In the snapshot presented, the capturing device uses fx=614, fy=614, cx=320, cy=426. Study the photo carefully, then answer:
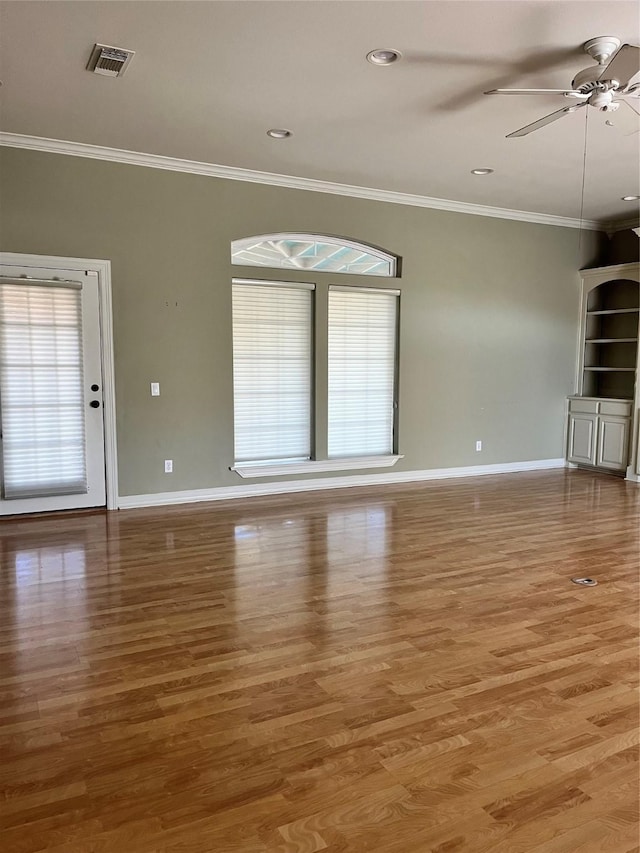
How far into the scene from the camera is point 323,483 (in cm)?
644

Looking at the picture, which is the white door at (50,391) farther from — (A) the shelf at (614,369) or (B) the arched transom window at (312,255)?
(A) the shelf at (614,369)

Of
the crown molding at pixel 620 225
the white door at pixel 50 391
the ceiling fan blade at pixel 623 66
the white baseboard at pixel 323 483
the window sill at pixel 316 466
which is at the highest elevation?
the crown molding at pixel 620 225

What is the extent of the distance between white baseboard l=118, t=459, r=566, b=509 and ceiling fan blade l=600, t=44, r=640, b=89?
4263 mm

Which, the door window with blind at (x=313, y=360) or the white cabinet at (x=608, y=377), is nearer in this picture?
the door window with blind at (x=313, y=360)

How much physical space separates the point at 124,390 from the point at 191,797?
13.3ft

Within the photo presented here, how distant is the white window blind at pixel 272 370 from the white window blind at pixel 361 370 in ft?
0.99

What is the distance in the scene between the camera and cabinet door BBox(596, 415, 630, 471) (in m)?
7.10

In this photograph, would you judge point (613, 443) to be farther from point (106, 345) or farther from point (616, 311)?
point (106, 345)

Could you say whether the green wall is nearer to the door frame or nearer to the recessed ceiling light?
the door frame

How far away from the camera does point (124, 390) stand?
213 inches

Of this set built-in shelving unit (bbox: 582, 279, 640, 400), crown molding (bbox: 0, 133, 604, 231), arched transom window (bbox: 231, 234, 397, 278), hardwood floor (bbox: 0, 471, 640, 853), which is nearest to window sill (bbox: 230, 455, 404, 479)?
hardwood floor (bbox: 0, 471, 640, 853)

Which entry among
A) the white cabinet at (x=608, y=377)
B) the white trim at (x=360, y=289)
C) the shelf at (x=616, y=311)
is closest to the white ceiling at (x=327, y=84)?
the white trim at (x=360, y=289)

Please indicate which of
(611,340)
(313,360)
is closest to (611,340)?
(611,340)

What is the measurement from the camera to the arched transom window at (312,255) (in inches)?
234
